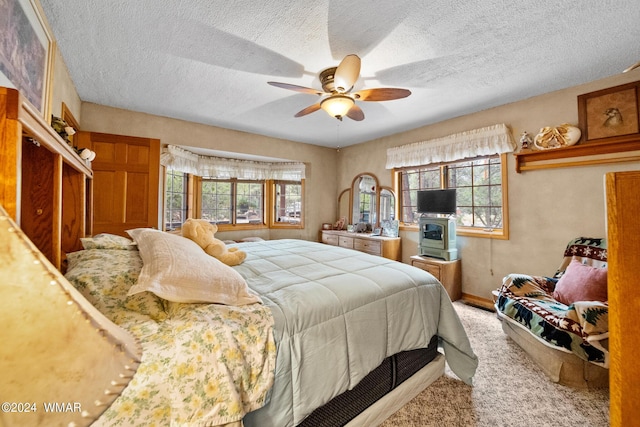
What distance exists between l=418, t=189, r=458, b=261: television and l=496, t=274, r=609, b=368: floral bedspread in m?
0.96

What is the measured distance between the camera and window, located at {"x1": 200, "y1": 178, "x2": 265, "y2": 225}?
4504 mm

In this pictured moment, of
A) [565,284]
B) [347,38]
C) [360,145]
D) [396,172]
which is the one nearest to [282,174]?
[360,145]

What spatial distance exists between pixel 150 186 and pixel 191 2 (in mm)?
2127

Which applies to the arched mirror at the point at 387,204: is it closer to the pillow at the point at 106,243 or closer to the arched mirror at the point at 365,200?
the arched mirror at the point at 365,200

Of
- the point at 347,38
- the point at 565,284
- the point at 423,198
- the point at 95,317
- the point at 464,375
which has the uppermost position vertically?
the point at 347,38

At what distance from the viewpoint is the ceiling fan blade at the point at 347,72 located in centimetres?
165

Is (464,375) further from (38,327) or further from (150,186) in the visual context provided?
(150,186)

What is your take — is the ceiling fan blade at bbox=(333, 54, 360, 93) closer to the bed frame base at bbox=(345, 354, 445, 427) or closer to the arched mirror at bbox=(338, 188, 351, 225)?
the bed frame base at bbox=(345, 354, 445, 427)

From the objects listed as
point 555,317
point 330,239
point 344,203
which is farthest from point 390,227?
point 555,317

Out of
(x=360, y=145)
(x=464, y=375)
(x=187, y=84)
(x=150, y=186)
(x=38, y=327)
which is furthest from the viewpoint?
(x=360, y=145)

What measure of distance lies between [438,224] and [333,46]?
2.54 m

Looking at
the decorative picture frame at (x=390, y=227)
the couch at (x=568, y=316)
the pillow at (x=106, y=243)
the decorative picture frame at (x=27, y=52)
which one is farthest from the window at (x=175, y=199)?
the couch at (x=568, y=316)

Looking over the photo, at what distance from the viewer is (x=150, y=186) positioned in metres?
2.94

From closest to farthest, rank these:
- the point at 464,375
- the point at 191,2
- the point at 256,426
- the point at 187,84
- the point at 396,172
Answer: the point at 256,426 → the point at 191,2 → the point at 464,375 → the point at 187,84 → the point at 396,172
